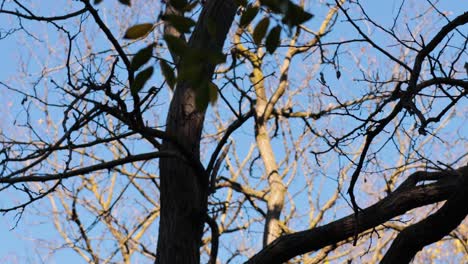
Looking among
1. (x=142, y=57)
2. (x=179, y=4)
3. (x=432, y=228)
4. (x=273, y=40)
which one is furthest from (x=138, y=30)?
(x=432, y=228)

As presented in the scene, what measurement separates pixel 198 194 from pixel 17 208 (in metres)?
1.15

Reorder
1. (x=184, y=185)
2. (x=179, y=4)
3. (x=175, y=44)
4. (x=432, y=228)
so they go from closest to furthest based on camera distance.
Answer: (x=175, y=44) < (x=179, y=4) < (x=432, y=228) < (x=184, y=185)

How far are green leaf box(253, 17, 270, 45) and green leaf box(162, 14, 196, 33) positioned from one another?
7.0 inches

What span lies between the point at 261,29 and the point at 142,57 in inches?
11.9

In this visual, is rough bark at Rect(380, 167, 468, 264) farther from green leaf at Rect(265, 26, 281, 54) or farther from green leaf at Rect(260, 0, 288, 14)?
green leaf at Rect(260, 0, 288, 14)

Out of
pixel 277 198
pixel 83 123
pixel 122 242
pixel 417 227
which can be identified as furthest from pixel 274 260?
pixel 122 242

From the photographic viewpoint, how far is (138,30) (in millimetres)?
1849

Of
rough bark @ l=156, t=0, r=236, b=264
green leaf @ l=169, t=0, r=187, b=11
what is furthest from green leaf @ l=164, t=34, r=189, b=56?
rough bark @ l=156, t=0, r=236, b=264

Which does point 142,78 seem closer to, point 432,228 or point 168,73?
point 168,73

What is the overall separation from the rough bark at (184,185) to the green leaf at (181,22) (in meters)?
2.34

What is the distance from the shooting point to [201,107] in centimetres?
173

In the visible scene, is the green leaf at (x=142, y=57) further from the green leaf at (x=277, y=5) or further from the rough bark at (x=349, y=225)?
the rough bark at (x=349, y=225)

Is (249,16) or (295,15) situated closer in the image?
(295,15)

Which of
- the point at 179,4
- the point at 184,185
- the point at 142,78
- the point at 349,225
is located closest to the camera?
the point at 142,78
